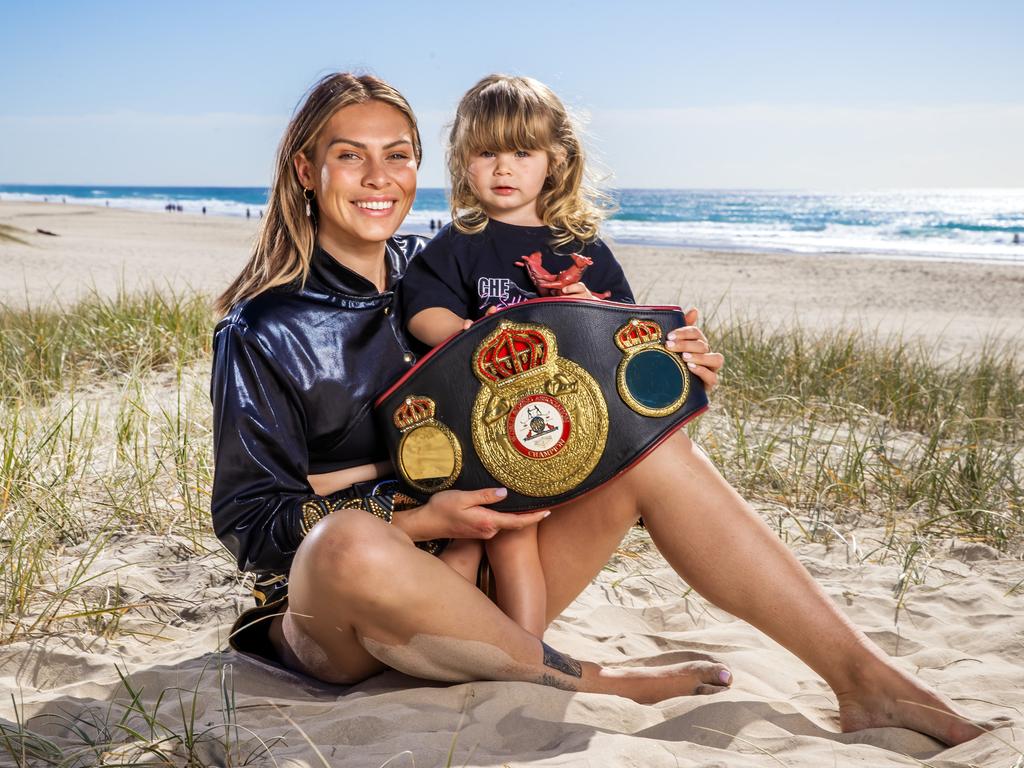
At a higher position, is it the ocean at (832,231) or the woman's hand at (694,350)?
the ocean at (832,231)

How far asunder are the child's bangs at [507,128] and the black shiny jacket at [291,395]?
73cm

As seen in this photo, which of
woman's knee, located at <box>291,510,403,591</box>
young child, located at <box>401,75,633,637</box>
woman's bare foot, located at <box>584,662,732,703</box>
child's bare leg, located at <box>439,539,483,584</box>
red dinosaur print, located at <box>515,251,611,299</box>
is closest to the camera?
woman's knee, located at <box>291,510,403,591</box>

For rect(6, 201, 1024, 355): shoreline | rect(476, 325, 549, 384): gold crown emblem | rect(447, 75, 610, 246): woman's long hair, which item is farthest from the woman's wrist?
rect(6, 201, 1024, 355): shoreline

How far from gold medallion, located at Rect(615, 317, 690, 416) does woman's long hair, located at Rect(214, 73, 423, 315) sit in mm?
733

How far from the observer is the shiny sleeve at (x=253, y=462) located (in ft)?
6.24

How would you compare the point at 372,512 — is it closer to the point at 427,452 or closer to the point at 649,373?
the point at 427,452

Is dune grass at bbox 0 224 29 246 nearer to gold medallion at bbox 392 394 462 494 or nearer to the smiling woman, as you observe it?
the smiling woman

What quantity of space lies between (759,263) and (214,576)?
54.3 ft

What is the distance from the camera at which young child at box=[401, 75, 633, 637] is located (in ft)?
8.04

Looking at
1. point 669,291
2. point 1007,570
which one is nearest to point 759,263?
point 669,291

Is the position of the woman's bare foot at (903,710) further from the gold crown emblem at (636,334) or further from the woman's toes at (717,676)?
the gold crown emblem at (636,334)

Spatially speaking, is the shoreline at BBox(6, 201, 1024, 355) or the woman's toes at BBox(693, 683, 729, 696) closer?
the woman's toes at BBox(693, 683, 729, 696)

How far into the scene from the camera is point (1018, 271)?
53.4ft

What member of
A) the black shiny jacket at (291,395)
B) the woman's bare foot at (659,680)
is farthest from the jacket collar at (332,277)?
the woman's bare foot at (659,680)
